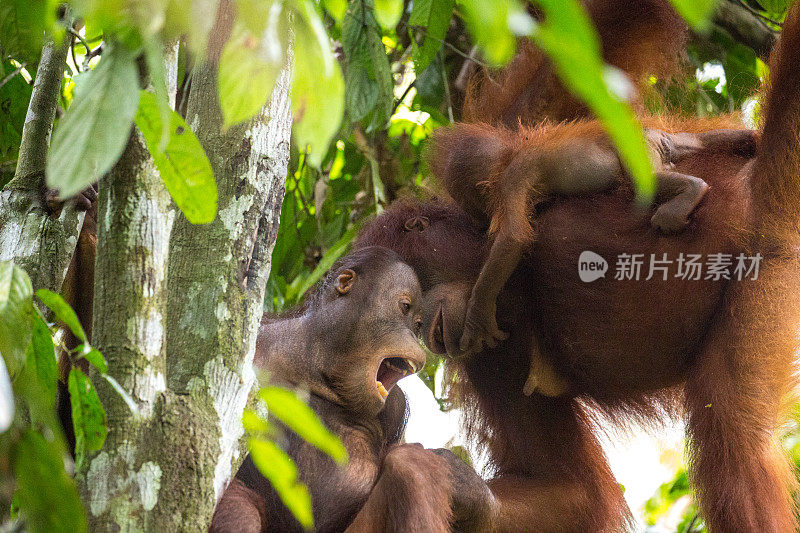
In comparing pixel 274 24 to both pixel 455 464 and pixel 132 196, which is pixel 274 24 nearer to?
pixel 132 196

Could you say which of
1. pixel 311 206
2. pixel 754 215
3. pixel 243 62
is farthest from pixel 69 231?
pixel 311 206

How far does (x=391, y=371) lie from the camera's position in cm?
274

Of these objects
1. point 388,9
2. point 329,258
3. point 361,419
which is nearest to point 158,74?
point 388,9

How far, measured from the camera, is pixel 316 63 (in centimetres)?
92

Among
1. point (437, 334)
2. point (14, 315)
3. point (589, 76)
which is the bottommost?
point (437, 334)

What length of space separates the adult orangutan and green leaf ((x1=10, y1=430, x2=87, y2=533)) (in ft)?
5.79

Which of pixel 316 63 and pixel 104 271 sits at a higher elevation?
pixel 316 63

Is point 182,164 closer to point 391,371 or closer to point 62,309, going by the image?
point 62,309

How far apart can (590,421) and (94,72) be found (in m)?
2.51

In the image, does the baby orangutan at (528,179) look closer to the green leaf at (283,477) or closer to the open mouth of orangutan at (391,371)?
the open mouth of orangutan at (391,371)

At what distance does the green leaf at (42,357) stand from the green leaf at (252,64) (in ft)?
1.84

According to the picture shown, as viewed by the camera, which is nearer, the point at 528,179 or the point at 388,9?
the point at 388,9

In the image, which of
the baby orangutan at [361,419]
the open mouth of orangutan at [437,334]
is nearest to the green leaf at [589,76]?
the baby orangutan at [361,419]

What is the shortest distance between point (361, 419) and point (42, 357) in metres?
1.48
